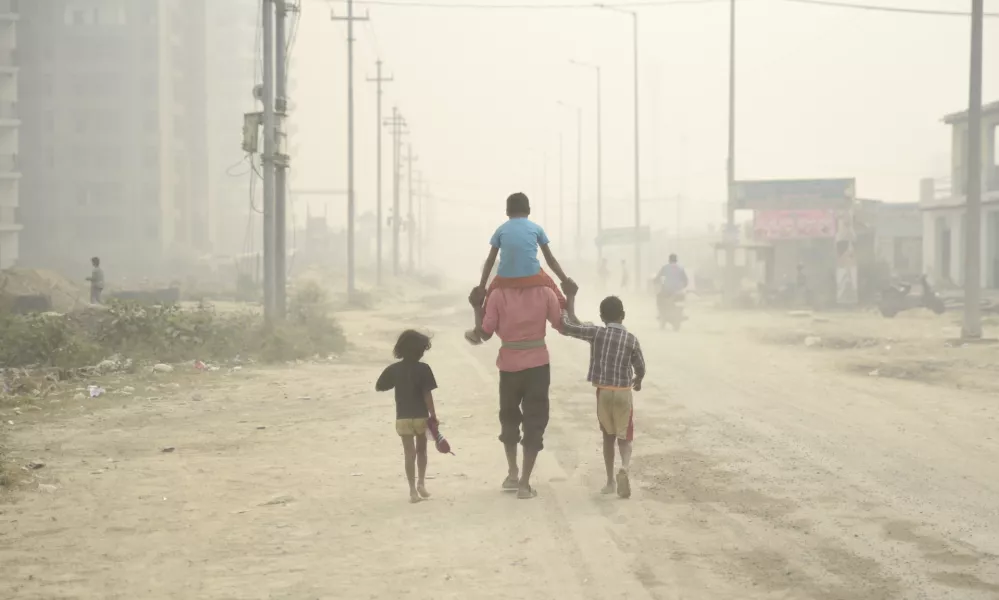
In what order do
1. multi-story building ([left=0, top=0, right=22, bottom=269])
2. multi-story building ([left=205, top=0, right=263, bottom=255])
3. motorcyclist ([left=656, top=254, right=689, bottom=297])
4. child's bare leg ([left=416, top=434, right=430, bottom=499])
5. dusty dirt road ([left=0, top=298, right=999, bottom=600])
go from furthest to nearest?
multi-story building ([left=205, top=0, right=263, bottom=255])
multi-story building ([left=0, top=0, right=22, bottom=269])
motorcyclist ([left=656, top=254, right=689, bottom=297])
child's bare leg ([left=416, top=434, right=430, bottom=499])
dusty dirt road ([left=0, top=298, right=999, bottom=600])

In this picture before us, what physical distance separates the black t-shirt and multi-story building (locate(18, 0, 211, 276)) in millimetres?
65250

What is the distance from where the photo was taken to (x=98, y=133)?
75.9m

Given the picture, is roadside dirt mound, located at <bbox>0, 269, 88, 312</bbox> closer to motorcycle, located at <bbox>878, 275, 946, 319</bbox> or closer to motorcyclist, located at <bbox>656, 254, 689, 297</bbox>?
motorcyclist, located at <bbox>656, 254, 689, 297</bbox>

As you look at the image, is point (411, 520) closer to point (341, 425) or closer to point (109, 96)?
point (341, 425)

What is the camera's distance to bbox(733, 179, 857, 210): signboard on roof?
42.9 metres

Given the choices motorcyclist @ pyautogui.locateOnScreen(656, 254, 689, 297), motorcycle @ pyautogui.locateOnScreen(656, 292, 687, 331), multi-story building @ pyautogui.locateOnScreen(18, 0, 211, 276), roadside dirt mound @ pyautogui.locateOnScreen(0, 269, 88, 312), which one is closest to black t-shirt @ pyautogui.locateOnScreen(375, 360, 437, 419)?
motorcyclist @ pyautogui.locateOnScreen(656, 254, 689, 297)

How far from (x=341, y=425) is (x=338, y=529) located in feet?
17.1

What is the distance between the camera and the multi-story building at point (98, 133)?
73562 millimetres

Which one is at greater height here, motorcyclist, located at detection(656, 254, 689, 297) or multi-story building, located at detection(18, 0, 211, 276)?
multi-story building, located at detection(18, 0, 211, 276)

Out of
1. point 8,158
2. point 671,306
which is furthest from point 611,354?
point 8,158

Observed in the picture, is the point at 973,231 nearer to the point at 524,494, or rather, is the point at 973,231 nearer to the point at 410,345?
the point at 524,494

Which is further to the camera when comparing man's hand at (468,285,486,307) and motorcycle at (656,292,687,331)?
motorcycle at (656,292,687,331)

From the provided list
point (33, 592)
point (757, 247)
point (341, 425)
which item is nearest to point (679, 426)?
point (341, 425)

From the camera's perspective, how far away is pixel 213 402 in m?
14.7
